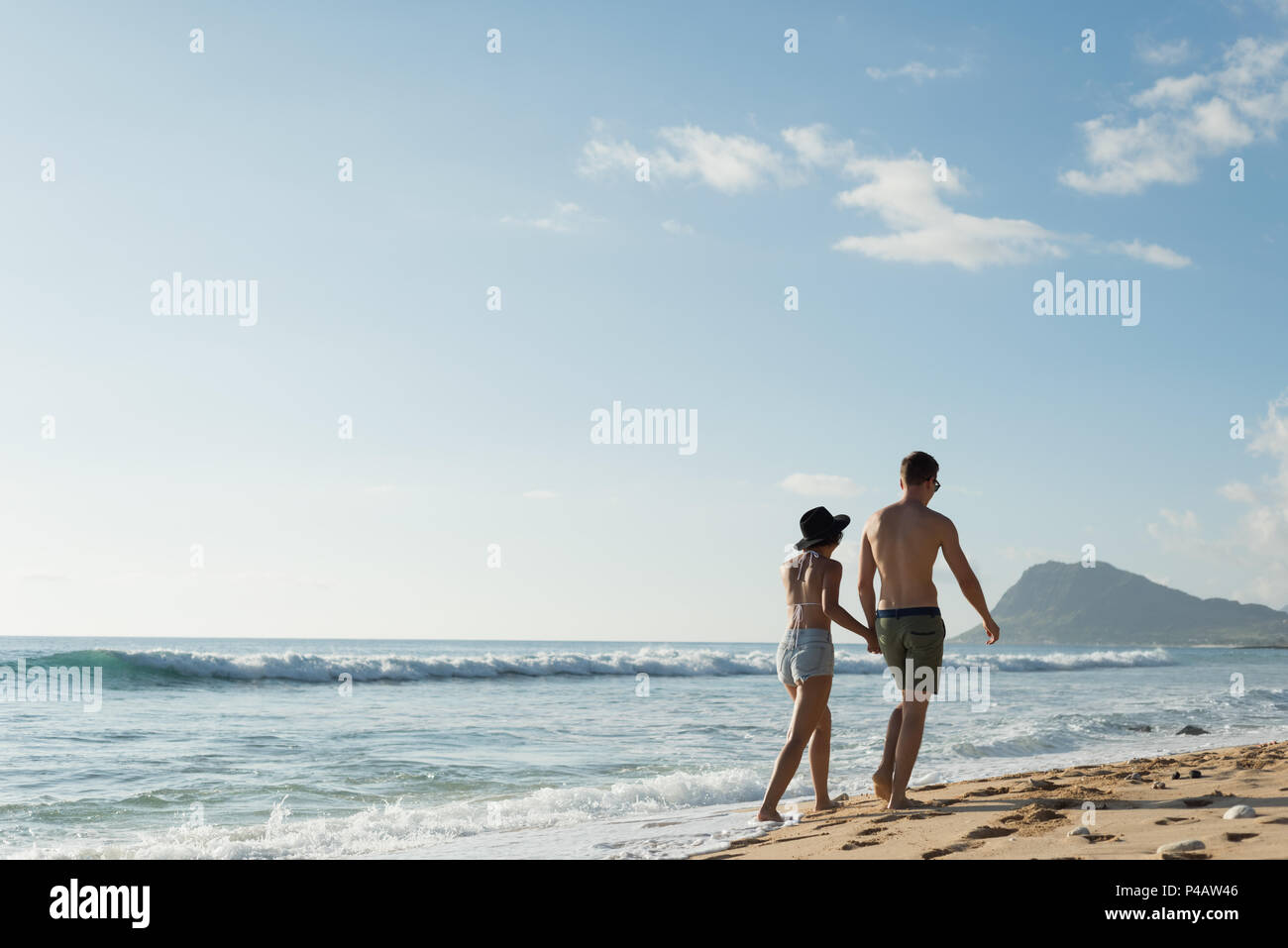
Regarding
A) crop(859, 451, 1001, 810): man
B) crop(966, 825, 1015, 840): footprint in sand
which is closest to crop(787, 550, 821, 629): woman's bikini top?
crop(859, 451, 1001, 810): man

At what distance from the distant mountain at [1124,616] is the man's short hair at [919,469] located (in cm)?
15315

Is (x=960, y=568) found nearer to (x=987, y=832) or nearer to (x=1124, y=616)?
(x=987, y=832)

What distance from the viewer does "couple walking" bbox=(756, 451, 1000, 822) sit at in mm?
5391

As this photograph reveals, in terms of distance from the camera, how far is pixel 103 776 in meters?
9.17

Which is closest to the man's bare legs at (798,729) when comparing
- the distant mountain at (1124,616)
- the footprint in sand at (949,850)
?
the footprint in sand at (949,850)

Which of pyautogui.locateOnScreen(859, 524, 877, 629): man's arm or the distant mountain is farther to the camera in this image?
the distant mountain

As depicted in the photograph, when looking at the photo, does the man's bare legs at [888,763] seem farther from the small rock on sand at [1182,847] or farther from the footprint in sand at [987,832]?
the small rock on sand at [1182,847]

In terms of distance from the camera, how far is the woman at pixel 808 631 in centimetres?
571

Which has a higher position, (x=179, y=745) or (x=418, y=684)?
(x=179, y=745)

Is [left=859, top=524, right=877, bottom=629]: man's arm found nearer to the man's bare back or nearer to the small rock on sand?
the man's bare back
